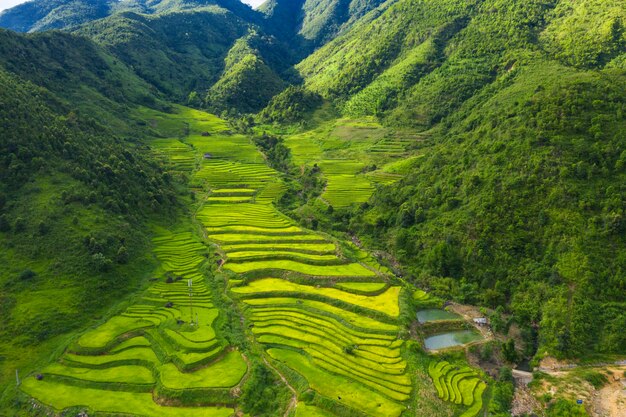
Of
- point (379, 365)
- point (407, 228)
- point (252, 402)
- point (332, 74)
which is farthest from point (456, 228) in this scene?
point (332, 74)

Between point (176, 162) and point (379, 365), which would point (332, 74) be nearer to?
point (176, 162)

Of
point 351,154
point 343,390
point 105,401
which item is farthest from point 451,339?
point 351,154

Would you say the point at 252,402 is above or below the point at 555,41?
below

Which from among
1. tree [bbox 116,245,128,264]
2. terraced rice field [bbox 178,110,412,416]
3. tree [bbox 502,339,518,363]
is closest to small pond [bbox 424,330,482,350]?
tree [bbox 502,339,518,363]

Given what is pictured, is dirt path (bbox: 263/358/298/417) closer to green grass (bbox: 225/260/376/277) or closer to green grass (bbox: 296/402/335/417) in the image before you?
green grass (bbox: 296/402/335/417)

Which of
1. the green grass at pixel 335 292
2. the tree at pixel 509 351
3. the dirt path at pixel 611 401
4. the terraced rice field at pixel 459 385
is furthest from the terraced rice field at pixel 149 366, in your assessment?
the dirt path at pixel 611 401

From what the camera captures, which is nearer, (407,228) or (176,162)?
(407,228)

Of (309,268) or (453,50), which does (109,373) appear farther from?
(453,50)
